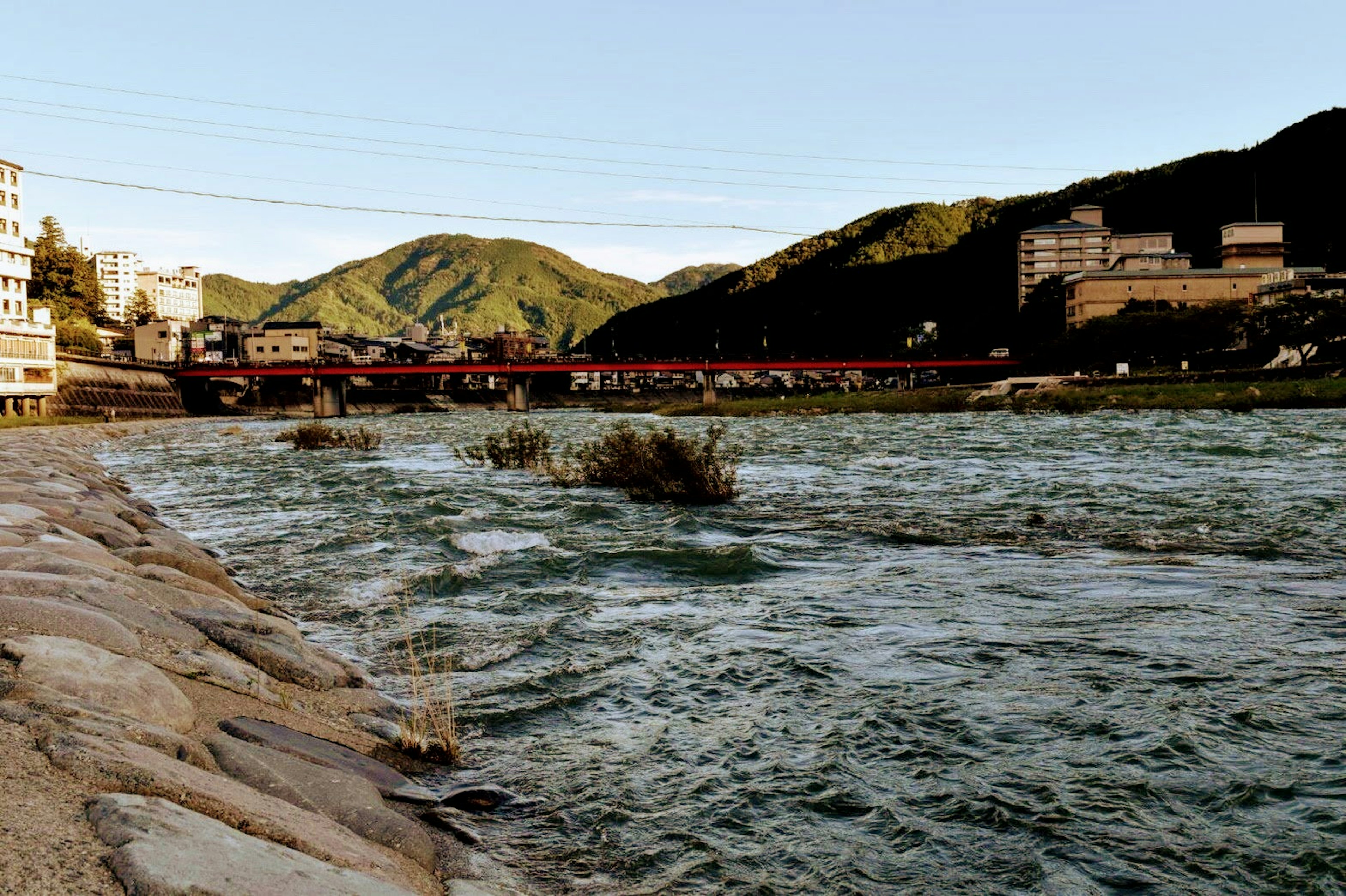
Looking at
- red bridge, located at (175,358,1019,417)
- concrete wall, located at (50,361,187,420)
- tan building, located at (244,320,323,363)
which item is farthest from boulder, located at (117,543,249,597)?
tan building, located at (244,320,323,363)

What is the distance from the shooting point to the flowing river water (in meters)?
6.21

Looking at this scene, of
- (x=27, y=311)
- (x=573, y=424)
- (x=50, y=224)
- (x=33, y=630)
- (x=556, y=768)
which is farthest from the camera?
(x=50, y=224)

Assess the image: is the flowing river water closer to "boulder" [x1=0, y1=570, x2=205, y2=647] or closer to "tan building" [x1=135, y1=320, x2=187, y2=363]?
"boulder" [x1=0, y1=570, x2=205, y2=647]

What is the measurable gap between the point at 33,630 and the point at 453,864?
3554mm

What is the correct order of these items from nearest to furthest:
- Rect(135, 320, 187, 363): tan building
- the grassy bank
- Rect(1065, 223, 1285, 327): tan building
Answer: the grassy bank, Rect(1065, 223, 1285, 327): tan building, Rect(135, 320, 187, 363): tan building

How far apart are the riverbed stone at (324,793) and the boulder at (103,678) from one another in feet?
1.32

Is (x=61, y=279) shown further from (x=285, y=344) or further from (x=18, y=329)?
(x=18, y=329)

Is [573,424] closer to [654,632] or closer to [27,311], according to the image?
[27,311]

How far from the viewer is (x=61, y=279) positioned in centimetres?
12862

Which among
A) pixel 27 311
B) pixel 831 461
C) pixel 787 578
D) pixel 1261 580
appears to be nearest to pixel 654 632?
pixel 787 578

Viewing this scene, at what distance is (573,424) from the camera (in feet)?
297

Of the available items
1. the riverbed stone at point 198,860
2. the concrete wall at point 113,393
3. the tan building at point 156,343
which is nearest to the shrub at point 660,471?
the riverbed stone at point 198,860

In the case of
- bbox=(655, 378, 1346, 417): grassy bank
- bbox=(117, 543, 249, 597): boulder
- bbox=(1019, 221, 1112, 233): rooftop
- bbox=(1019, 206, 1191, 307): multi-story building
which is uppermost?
bbox=(1019, 221, 1112, 233): rooftop

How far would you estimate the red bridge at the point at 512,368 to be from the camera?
4985 inches
